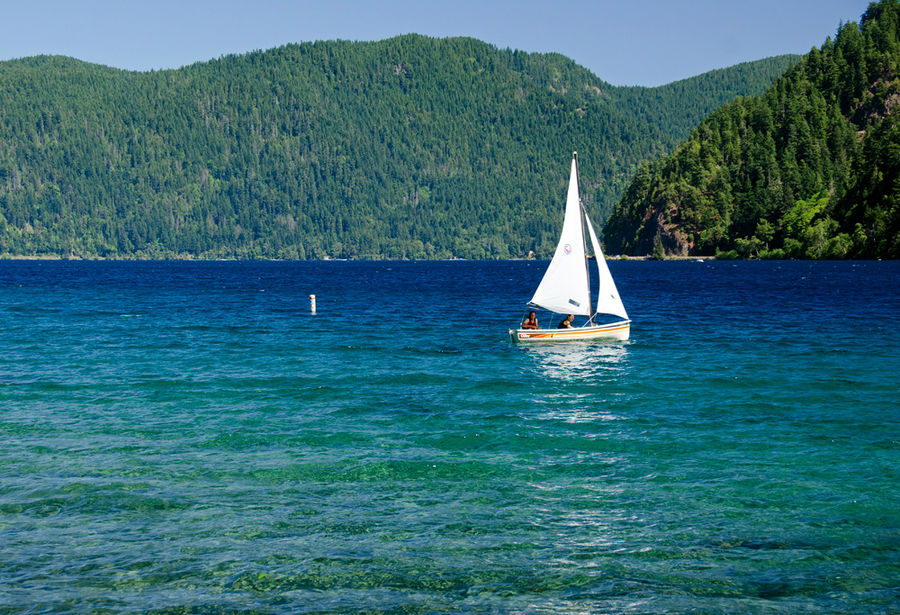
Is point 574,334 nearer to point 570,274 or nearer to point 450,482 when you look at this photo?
point 570,274

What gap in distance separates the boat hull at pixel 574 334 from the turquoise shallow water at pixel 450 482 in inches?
159

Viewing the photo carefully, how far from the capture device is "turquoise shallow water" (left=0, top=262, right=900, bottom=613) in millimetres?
14680

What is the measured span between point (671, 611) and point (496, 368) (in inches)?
1215

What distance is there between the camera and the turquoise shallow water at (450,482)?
48.2 feet

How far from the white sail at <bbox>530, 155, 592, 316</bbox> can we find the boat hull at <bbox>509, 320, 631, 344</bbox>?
1360 millimetres

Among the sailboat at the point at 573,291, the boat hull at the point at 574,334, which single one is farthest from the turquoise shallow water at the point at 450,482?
the sailboat at the point at 573,291

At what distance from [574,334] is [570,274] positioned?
12.8 feet

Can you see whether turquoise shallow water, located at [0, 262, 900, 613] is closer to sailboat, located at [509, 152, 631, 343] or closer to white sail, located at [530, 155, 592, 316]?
sailboat, located at [509, 152, 631, 343]

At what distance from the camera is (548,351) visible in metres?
52.1

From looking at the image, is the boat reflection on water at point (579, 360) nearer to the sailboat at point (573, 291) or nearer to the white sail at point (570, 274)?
the sailboat at point (573, 291)

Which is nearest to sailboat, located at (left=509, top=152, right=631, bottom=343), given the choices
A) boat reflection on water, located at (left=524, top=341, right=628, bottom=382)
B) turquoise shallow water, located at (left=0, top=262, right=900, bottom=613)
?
boat reflection on water, located at (left=524, top=341, right=628, bottom=382)

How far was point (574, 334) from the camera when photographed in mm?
54312

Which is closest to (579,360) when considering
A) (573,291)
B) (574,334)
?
(574,334)

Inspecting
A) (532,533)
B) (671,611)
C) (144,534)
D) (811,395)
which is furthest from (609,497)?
(811,395)
